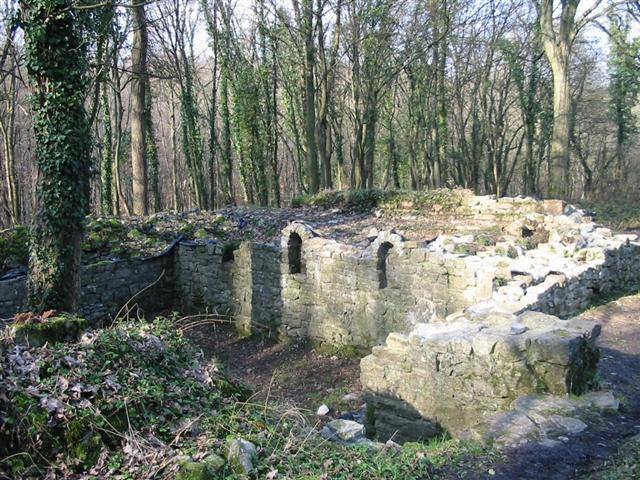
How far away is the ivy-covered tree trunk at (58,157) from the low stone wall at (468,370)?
4.80m

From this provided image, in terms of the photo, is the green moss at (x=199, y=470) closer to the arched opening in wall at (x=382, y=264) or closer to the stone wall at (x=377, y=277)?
the stone wall at (x=377, y=277)

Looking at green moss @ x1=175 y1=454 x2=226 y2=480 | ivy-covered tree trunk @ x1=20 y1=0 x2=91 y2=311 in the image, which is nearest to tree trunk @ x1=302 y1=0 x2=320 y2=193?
ivy-covered tree trunk @ x1=20 y1=0 x2=91 y2=311

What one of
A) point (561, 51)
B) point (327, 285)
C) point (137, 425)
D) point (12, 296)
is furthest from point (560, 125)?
point (137, 425)

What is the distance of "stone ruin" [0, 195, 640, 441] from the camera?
545cm

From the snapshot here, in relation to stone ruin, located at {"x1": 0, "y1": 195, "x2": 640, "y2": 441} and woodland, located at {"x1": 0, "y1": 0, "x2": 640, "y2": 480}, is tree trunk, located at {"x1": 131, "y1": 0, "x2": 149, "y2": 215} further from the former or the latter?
stone ruin, located at {"x1": 0, "y1": 195, "x2": 640, "y2": 441}

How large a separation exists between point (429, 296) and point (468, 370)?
3.29m

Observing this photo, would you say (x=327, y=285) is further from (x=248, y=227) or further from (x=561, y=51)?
(x=561, y=51)

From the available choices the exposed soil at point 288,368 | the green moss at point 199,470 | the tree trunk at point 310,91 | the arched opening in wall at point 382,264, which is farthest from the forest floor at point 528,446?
the tree trunk at point 310,91

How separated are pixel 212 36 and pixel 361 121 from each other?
7905mm

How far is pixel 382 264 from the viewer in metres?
9.63

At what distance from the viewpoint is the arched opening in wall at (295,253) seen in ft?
36.2

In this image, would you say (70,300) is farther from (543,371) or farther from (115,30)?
(115,30)

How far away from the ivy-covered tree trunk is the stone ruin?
270cm

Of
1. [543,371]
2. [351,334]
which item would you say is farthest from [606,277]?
[543,371]
